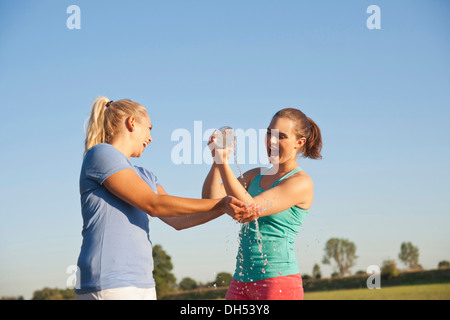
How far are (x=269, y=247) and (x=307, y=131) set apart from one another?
147 centimetres

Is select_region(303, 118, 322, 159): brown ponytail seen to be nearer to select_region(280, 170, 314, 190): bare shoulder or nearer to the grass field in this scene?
select_region(280, 170, 314, 190): bare shoulder

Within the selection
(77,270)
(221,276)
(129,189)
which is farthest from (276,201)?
(77,270)

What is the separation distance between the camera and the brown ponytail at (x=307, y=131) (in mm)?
5531

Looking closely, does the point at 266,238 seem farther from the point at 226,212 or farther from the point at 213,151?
the point at 213,151

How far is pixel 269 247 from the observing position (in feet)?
16.3

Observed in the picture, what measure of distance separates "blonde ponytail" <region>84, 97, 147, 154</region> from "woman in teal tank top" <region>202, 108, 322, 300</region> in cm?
93

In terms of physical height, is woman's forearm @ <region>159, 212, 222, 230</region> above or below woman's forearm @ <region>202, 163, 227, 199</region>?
below

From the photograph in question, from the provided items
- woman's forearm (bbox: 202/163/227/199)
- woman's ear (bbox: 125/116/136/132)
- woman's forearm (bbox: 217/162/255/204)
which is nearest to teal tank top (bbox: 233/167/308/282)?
woman's forearm (bbox: 217/162/255/204)

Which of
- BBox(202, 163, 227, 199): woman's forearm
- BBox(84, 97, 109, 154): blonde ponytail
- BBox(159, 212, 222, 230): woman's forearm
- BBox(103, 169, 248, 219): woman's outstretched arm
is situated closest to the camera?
BBox(103, 169, 248, 219): woman's outstretched arm

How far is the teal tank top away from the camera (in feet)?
16.2

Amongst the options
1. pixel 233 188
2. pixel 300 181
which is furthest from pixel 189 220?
pixel 300 181

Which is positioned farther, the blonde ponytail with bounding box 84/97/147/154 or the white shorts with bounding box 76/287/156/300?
the blonde ponytail with bounding box 84/97/147/154

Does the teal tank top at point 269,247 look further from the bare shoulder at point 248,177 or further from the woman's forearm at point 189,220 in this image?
the bare shoulder at point 248,177
